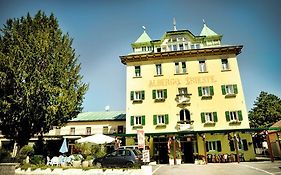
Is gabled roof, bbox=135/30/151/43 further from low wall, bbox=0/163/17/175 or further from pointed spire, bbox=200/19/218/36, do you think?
low wall, bbox=0/163/17/175

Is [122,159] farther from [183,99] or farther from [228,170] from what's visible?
[183,99]

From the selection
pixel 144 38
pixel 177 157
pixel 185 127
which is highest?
pixel 144 38

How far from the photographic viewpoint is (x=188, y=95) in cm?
2845

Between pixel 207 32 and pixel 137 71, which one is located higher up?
pixel 207 32

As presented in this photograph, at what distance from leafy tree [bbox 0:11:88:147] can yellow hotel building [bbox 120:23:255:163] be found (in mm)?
9707

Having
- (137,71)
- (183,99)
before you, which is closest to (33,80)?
(137,71)

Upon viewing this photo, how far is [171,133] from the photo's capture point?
25.2m

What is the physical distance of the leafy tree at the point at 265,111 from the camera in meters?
45.6

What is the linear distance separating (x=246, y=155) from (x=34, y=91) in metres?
24.3

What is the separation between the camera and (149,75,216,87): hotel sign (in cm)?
2905

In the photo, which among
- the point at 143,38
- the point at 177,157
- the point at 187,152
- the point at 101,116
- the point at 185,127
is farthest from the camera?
the point at 101,116

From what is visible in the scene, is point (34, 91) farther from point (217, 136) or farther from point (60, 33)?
point (217, 136)

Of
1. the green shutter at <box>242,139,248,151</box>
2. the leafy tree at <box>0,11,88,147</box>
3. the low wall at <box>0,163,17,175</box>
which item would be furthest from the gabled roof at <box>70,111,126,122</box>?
the low wall at <box>0,163,17,175</box>

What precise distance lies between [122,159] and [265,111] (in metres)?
41.3
